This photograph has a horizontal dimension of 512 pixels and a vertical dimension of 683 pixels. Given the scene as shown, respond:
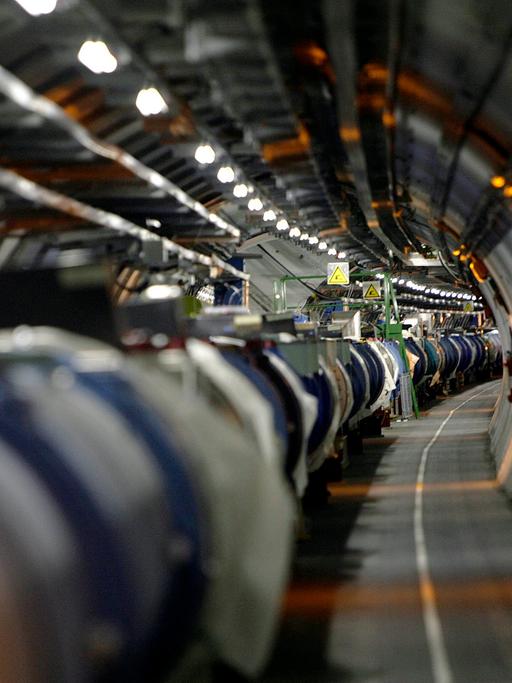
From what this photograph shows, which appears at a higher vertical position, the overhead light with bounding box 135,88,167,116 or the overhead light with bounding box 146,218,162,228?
the overhead light with bounding box 135,88,167,116

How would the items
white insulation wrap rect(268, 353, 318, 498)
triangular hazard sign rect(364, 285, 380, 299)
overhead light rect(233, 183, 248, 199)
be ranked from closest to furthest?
white insulation wrap rect(268, 353, 318, 498) → overhead light rect(233, 183, 248, 199) → triangular hazard sign rect(364, 285, 380, 299)

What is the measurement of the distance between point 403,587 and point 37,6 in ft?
15.6

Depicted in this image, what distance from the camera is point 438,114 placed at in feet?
41.8

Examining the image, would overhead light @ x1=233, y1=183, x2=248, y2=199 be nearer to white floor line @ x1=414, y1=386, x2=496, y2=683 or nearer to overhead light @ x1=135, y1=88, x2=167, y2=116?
white floor line @ x1=414, y1=386, x2=496, y2=683

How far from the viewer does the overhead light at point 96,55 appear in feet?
37.0

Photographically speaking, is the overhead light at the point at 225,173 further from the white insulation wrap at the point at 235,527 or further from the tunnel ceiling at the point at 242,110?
the white insulation wrap at the point at 235,527

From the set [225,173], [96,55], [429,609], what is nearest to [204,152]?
[225,173]

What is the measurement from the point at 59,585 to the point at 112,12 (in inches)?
212

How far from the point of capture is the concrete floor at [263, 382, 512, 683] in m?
8.12

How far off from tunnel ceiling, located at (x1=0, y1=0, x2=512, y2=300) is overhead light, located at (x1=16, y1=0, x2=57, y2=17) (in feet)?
0.53

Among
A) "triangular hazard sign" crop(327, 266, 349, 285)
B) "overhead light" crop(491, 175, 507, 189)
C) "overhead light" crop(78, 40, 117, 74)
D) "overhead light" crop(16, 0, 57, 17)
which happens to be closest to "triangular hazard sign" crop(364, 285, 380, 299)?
"triangular hazard sign" crop(327, 266, 349, 285)

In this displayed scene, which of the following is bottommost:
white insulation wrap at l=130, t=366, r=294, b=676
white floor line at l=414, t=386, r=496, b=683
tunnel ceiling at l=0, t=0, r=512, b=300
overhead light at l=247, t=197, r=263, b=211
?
white floor line at l=414, t=386, r=496, b=683

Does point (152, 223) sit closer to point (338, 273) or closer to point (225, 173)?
point (225, 173)

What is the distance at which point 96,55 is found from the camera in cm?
1130
